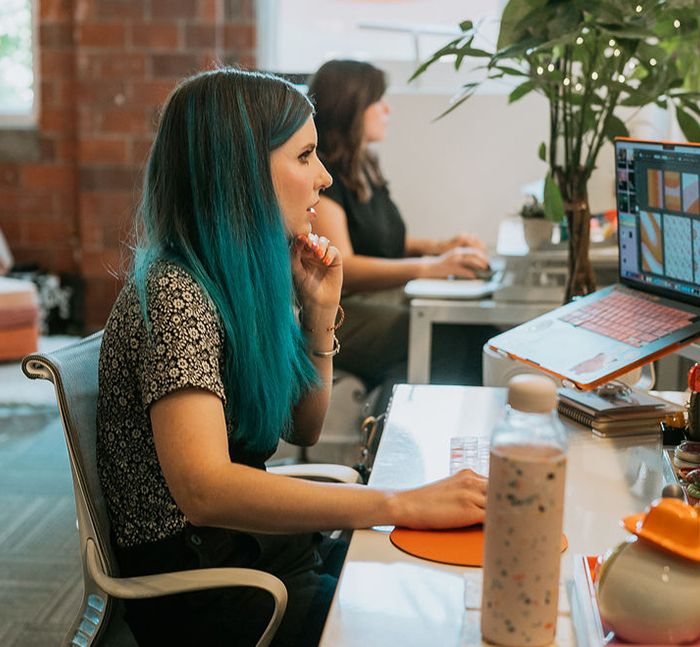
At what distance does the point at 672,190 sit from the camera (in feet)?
5.16

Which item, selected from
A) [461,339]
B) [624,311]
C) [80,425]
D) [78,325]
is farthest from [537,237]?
[78,325]

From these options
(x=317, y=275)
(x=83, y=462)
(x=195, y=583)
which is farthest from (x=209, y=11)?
(x=195, y=583)

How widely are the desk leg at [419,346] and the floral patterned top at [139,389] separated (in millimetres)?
1327

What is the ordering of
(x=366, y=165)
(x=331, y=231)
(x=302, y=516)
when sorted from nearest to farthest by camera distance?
(x=302, y=516)
(x=331, y=231)
(x=366, y=165)

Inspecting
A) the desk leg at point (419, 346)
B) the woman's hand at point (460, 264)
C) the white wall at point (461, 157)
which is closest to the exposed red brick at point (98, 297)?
the white wall at point (461, 157)

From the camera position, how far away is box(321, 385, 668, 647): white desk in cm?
97

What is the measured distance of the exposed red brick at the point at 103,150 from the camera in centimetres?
484

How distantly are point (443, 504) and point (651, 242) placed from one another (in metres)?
0.69

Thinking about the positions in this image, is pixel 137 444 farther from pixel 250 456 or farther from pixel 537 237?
pixel 537 237

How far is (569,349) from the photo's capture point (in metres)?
1.62

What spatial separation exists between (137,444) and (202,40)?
12.0 ft

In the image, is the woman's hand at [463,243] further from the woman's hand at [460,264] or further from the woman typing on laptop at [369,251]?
the woman's hand at [460,264]

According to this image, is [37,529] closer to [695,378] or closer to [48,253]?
[695,378]

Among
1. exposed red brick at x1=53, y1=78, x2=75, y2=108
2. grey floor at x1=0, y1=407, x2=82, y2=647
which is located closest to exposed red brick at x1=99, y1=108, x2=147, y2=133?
exposed red brick at x1=53, y1=78, x2=75, y2=108
